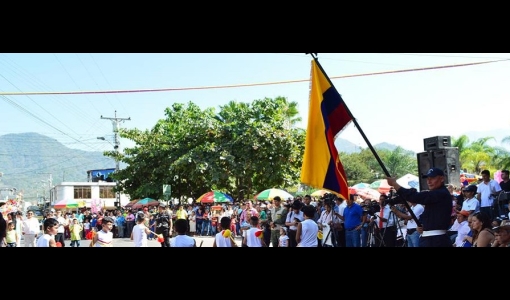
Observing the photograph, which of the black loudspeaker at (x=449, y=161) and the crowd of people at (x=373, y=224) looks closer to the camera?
the crowd of people at (x=373, y=224)

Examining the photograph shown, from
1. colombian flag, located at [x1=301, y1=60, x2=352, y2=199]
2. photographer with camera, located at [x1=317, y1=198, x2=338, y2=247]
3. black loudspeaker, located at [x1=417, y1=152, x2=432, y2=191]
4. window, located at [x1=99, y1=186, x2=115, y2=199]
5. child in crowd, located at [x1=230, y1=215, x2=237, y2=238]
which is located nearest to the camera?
colombian flag, located at [x1=301, y1=60, x2=352, y2=199]

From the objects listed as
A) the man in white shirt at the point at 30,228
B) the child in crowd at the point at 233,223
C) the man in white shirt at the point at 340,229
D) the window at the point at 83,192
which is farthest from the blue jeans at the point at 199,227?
the window at the point at 83,192

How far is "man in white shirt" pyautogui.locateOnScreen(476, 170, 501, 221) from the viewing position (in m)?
8.72

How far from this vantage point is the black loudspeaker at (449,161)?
7.81 m

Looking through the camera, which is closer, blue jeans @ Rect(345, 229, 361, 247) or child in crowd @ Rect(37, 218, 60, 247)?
child in crowd @ Rect(37, 218, 60, 247)

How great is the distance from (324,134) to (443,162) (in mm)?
4368

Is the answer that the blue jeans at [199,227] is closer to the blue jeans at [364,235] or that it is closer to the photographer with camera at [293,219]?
the photographer with camera at [293,219]

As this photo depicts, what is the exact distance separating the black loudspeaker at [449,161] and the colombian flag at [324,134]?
13.9 feet

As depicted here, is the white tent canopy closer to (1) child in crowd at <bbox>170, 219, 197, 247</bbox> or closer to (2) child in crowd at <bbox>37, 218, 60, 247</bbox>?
(1) child in crowd at <bbox>170, 219, 197, 247</bbox>

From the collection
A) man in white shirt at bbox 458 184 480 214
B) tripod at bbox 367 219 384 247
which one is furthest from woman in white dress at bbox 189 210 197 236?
man in white shirt at bbox 458 184 480 214

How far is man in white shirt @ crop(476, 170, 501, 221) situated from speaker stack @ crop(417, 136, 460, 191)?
1.00 m
